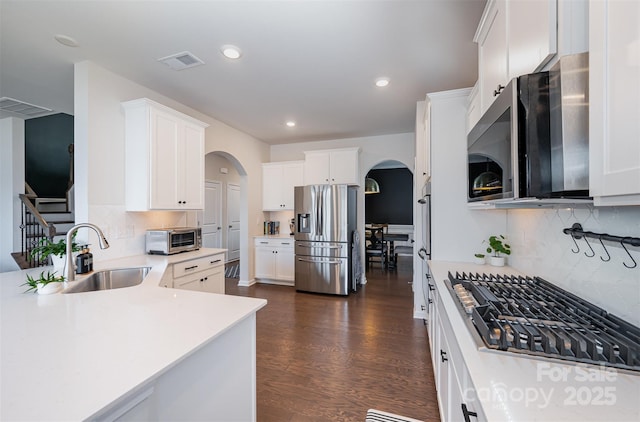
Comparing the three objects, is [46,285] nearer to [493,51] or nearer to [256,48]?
[256,48]

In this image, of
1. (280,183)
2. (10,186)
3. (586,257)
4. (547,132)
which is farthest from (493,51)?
(10,186)

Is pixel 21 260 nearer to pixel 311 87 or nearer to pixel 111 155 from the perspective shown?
pixel 111 155

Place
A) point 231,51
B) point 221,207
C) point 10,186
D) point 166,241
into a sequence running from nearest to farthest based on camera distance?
point 231,51 < point 166,241 < point 10,186 < point 221,207

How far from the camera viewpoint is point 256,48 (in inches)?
88.8

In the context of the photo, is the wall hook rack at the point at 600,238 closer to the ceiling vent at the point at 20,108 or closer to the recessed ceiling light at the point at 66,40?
the recessed ceiling light at the point at 66,40

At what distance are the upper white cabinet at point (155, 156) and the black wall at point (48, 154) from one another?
423 centimetres

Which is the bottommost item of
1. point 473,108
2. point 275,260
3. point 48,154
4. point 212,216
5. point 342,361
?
point 342,361

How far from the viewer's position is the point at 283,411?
181 cm

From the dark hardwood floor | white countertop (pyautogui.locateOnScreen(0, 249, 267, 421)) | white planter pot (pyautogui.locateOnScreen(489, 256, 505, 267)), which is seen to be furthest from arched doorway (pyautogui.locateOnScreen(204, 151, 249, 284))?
white planter pot (pyautogui.locateOnScreen(489, 256, 505, 267))

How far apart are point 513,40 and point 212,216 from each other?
6149 millimetres

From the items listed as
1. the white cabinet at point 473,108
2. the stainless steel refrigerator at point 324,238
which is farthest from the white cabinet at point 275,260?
the white cabinet at point 473,108

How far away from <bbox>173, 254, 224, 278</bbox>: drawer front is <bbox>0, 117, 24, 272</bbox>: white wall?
129 inches

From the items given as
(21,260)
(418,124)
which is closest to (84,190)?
(21,260)

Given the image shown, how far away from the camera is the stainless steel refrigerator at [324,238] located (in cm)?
428
